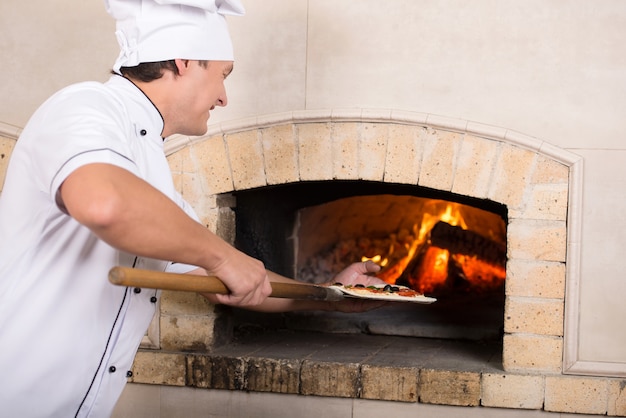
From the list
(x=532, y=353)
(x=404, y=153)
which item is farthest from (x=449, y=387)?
(x=404, y=153)

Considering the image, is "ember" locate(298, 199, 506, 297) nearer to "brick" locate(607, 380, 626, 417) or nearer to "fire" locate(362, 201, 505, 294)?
"fire" locate(362, 201, 505, 294)

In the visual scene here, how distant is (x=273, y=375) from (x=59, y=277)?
1.79 metres

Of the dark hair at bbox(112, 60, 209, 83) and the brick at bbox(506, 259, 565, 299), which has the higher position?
the dark hair at bbox(112, 60, 209, 83)

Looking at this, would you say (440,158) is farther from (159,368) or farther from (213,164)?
(159,368)

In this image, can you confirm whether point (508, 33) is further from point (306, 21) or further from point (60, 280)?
point (60, 280)

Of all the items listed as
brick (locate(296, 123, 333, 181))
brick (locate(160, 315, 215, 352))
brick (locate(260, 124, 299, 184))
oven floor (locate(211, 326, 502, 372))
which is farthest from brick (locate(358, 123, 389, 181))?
brick (locate(160, 315, 215, 352))

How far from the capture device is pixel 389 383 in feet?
Result: 10.9

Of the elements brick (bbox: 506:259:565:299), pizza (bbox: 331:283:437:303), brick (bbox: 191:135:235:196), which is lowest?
pizza (bbox: 331:283:437:303)

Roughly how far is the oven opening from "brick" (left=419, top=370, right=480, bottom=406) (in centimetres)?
96

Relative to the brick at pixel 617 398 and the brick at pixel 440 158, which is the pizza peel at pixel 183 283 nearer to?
the brick at pixel 440 158

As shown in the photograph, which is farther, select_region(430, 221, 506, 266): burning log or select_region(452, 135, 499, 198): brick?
select_region(430, 221, 506, 266): burning log

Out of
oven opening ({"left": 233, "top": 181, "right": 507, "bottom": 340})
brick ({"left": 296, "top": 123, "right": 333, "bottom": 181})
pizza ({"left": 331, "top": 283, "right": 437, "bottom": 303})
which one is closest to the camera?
pizza ({"left": 331, "top": 283, "right": 437, "bottom": 303})

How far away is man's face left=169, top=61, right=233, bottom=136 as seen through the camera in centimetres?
195

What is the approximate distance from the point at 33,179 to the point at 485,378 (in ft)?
7.22
